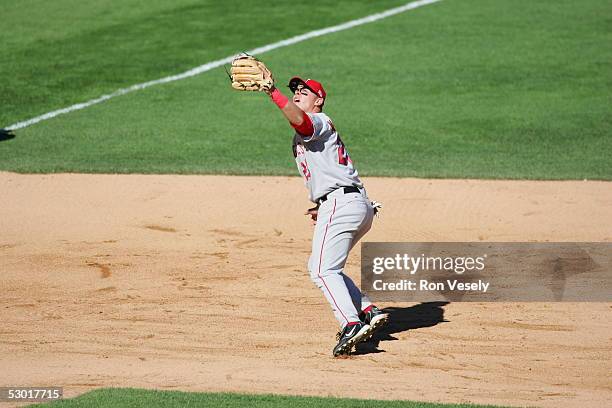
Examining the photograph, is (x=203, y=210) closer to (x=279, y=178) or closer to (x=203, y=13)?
(x=279, y=178)

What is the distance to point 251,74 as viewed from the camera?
22.2ft

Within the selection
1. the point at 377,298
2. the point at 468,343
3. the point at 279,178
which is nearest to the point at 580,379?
the point at 468,343

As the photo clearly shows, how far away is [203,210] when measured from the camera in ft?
35.3

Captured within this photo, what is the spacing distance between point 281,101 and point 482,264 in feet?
10.6

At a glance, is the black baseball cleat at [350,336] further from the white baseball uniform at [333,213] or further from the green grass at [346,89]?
the green grass at [346,89]

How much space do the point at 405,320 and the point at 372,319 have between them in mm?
918

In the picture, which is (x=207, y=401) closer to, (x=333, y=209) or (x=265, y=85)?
(x=333, y=209)

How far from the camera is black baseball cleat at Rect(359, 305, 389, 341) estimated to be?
7.08m

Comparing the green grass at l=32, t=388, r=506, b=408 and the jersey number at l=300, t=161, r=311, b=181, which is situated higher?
the jersey number at l=300, t=161, r=311, b=181

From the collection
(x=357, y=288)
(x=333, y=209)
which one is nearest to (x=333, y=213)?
(x=333, y=209)

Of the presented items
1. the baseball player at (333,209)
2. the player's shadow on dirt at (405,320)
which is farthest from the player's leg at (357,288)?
the player's shadow on dirt at (405,320)

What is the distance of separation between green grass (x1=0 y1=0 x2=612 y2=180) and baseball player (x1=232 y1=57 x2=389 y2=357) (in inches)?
190

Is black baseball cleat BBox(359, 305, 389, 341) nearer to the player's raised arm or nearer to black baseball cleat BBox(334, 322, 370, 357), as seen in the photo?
black baseball cleat BBox(334, 322, 370, 357)

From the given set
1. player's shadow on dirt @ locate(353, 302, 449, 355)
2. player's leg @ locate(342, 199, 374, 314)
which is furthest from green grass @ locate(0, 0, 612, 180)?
player's leg @ locate(342, 199, 374, 314)
